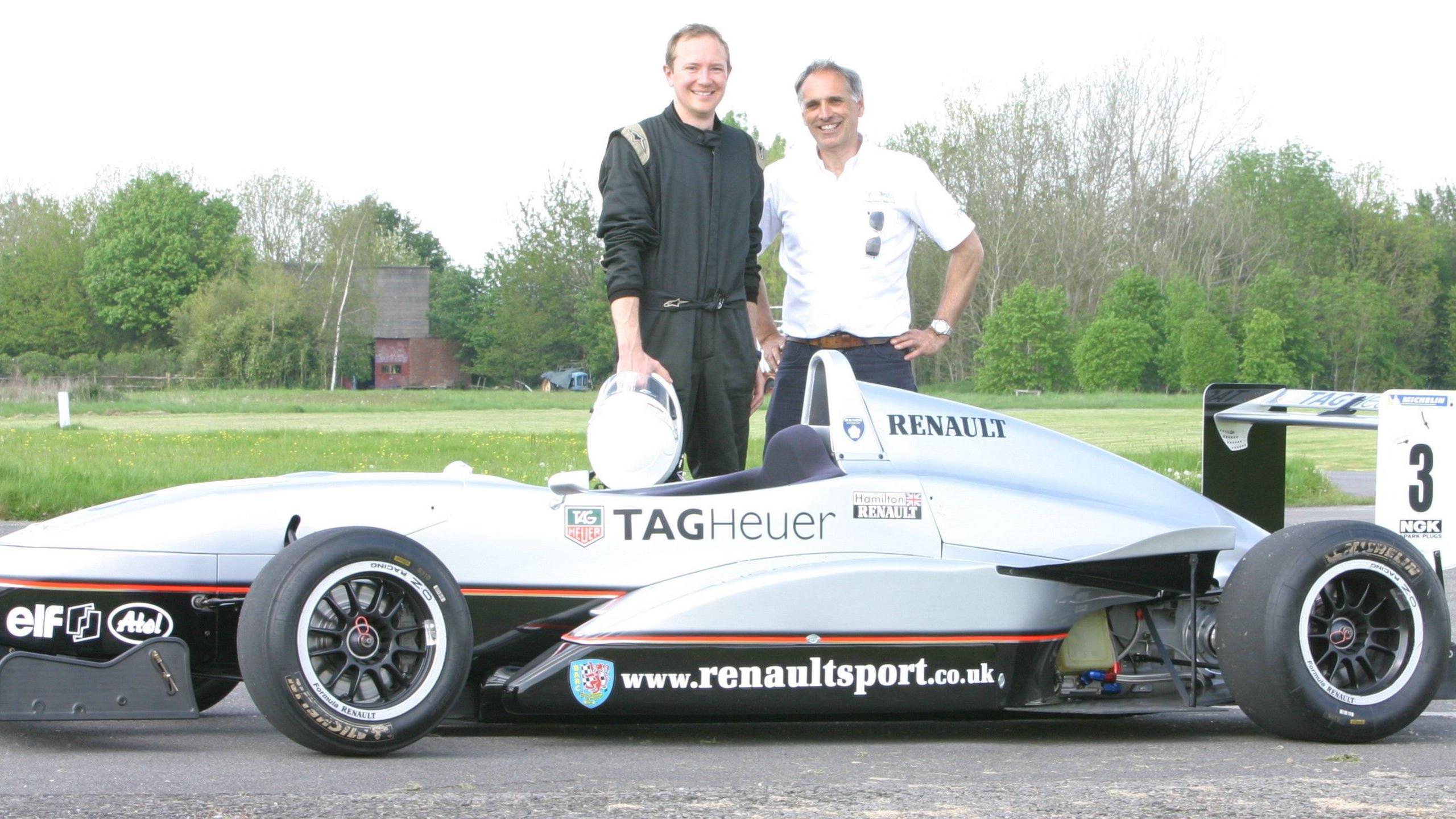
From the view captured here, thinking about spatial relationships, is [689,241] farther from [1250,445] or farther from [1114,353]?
[1114,353]

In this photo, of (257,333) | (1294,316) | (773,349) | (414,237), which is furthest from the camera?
(414,237)

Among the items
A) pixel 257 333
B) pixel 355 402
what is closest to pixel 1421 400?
pixel 355 402

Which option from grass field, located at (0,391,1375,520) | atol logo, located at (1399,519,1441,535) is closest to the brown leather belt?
atol logo, located at (1399,519,1441,535)

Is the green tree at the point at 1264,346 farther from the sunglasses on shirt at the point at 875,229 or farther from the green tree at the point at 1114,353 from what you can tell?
the sunglasses on shirt at the point at 875,229

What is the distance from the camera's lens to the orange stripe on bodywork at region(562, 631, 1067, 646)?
378 centimetres

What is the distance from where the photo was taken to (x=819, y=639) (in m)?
3.92

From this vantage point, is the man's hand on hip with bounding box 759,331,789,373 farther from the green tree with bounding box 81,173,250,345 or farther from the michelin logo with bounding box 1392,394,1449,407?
the green tree with bounding box 81,173,250,345

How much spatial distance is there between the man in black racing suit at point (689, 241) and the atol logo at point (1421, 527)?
223 centimetres

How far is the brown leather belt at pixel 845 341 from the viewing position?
5391 mm

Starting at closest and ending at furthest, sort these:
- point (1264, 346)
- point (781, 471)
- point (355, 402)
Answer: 1. point (781, 471)
2. point (355, 402)
3. point (1264, 346)

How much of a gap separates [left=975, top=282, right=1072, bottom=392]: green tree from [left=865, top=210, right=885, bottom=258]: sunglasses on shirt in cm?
5167

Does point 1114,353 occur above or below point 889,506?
above

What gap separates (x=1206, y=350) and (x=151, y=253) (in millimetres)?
54131

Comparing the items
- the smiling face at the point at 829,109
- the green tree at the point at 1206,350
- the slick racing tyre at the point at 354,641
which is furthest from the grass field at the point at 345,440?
the slick racing tyre at the point at 354,641
